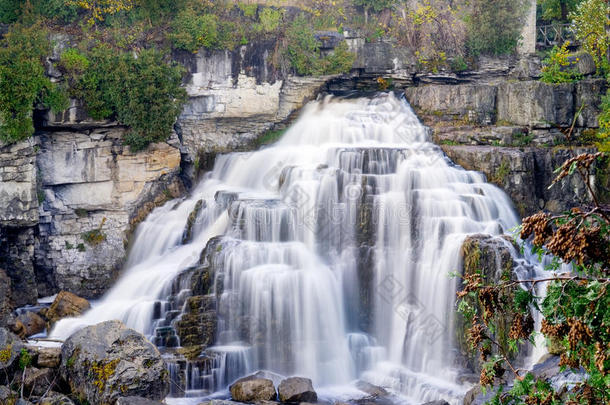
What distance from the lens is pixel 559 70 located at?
68.6 feet

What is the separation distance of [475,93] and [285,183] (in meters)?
7.34

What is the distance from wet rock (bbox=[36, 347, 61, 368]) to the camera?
12273 millimetres

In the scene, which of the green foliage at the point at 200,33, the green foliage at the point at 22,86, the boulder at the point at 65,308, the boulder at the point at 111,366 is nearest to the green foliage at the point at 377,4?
the green foliage at the point at 200,33

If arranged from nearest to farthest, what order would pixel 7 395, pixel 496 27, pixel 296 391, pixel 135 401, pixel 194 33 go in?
pixel 135 401 < pixel 7 395 < pixel 296 391 < pixel 194 33 < pixel 496 27

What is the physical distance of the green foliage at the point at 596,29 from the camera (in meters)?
21.0

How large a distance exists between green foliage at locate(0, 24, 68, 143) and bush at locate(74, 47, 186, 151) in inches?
33.2

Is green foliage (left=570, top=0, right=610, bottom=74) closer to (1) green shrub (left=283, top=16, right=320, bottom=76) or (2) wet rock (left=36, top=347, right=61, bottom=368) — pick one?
(1) green shrub (left=283, top=16, right=320, bottom=76)

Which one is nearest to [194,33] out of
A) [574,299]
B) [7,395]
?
[7,395]

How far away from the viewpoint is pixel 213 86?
68.3 feet

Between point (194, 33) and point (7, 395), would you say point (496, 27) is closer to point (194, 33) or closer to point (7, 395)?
point (194, 33)

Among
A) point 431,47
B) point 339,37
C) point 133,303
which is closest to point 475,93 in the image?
point 431,47

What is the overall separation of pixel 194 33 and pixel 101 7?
3.29m

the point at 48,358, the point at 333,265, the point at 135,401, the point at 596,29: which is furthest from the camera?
the point at 596,29

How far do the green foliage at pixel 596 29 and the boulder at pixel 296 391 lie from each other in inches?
582
